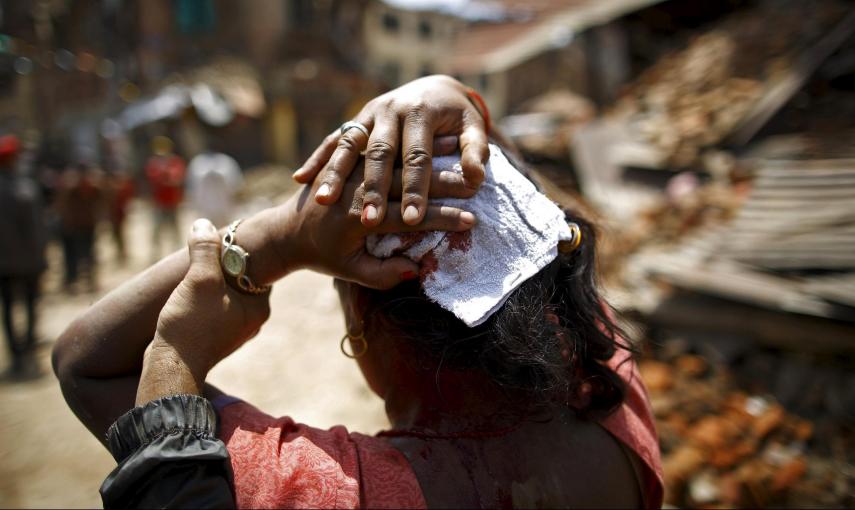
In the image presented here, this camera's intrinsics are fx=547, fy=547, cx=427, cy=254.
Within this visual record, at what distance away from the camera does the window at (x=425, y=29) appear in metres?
32.0

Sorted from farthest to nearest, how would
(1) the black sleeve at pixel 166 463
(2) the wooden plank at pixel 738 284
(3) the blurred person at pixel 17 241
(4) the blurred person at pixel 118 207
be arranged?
(4) the blurred person at pixel 118 207, (3) the blurred person at pixel 17 241, (2) the wooden plank at pixel 738 284, (1) the black sleeve at pixel 166 463

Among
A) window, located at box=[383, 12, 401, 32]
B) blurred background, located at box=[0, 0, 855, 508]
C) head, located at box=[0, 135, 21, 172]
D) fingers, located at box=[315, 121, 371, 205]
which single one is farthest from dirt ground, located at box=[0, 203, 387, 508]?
window, located at box=[383, 12, 401, 32]

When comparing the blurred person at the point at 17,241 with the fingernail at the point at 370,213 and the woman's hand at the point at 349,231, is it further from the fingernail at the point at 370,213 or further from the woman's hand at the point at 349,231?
the fingernail at the point at 370,213

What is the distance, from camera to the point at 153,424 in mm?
1007

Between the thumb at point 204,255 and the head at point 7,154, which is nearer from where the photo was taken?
the thumb at point 204,255

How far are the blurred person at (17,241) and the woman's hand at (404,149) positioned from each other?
5.48 meters

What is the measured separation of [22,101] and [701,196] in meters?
18.3

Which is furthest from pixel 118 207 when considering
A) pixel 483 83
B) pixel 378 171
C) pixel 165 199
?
pixel 483 83

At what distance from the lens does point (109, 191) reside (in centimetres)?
834

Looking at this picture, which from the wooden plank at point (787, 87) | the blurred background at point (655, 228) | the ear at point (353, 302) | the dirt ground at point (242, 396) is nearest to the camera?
the ear at point (353, 302)

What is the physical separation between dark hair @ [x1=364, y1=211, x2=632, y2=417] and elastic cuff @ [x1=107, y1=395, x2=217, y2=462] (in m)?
0.43

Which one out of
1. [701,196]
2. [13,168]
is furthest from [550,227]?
[13,168]

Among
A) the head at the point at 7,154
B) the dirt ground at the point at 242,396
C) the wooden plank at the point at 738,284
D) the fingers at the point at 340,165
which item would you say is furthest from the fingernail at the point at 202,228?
the head at the point at 7,154

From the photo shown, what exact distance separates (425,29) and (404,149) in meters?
33.7
